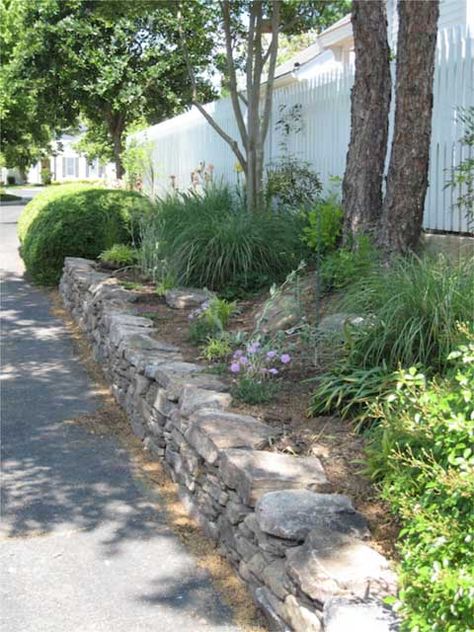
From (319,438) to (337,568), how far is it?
1497mm

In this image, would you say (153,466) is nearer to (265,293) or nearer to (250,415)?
(250,415)

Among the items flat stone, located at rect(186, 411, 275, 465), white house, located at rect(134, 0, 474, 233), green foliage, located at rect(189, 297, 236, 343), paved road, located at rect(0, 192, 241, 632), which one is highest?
white house, located at rect(134, 0, 474, 233)

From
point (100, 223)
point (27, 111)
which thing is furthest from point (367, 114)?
point (27, 111)

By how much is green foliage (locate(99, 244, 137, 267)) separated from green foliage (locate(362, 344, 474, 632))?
24.7 feet

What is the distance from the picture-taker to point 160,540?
4441 millimetres

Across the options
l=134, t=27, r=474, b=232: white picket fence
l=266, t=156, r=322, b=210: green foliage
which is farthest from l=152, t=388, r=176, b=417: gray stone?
l=266, t=156, r=322, b=210: green foliage

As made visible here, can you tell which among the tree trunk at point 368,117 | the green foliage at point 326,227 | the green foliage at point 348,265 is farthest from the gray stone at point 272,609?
→ the green foliage at point 326,227

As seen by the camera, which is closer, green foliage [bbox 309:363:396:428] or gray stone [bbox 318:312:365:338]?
green foliage [bbox 309:363:396:428]

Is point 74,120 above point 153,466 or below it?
above

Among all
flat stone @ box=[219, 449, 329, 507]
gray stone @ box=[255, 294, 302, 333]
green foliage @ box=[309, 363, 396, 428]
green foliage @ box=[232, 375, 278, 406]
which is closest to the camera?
flat stone @ box=[219, 449, 329, 507]

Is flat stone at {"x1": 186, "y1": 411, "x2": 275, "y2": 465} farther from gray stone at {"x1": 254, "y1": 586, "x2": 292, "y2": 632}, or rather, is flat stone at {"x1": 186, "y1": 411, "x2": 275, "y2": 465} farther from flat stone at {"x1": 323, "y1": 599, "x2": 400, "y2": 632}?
flat stone at {"x1": 323, "y1": 599, "x2": 400, "y2": 632}

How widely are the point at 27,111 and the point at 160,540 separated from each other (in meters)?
26.0

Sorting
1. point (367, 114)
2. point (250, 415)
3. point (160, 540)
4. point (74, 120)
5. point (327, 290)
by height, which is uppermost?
point (74, 120)

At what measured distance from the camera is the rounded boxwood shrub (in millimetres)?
12242
